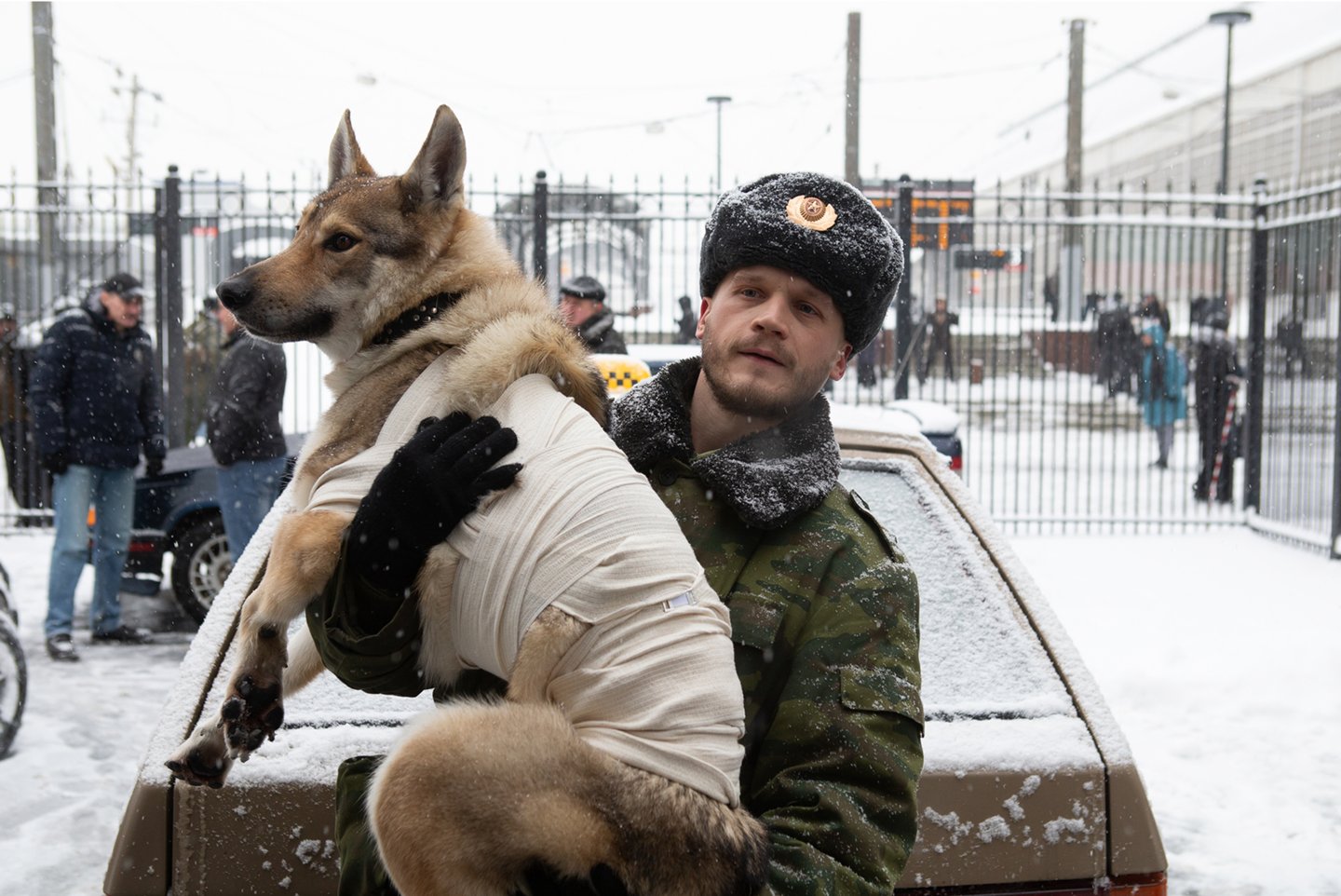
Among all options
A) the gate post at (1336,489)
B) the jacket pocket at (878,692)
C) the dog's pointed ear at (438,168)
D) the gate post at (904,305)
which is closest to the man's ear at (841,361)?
the jacket pocket at (878,692)

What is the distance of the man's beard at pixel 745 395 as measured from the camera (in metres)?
1.96

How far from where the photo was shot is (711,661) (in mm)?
1609

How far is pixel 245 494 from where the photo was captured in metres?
7.45

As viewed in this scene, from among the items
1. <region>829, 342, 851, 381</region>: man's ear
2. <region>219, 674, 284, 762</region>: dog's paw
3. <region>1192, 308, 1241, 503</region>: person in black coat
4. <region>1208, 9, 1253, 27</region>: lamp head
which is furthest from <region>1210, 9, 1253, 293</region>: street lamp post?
<region>219, 674, 284, 762</region>: dog's paw

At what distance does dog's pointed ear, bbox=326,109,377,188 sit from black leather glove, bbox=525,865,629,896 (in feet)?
5.23

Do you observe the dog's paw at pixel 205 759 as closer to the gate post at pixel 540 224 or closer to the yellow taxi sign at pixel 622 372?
the yellow taxi sign at pixel 622 372

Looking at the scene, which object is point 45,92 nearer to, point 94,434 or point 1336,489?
point 94,434

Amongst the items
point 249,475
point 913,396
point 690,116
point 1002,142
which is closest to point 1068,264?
point 913,396

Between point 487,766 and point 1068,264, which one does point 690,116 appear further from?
point 487,766

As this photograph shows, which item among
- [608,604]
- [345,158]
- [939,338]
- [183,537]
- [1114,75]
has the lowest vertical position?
[183,537]

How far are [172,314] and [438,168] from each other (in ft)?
33.1

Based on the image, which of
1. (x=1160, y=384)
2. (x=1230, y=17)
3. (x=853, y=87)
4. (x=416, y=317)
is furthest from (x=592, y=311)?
(x=1230, y=17)

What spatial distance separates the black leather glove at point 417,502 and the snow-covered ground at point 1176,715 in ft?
10.9

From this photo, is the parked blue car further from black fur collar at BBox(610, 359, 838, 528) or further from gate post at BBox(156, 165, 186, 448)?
black fur collar at BBox(610, 359, 838, 528)
